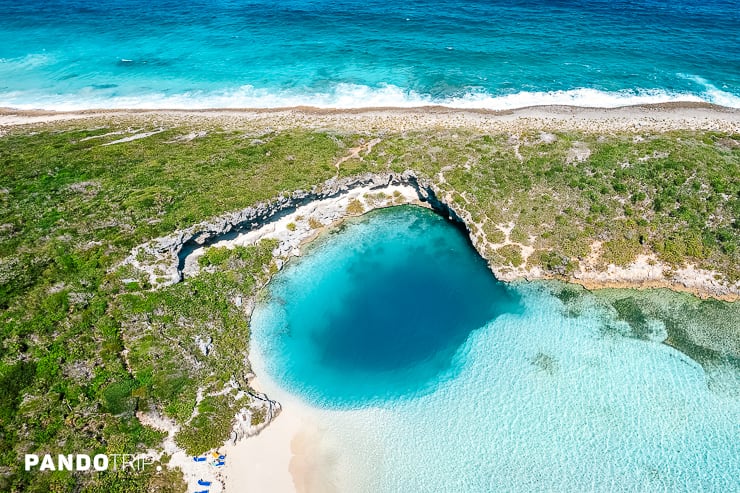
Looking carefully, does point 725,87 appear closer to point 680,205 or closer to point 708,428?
point 680,205

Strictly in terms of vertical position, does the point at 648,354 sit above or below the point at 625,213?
below

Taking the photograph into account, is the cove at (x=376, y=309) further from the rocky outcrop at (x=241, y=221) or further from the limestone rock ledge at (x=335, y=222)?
the rocky outcrop at (x=241, y=221)

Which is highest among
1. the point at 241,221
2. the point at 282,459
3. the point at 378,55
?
the point at 378,55

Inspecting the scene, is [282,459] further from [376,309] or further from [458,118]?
[458,118]

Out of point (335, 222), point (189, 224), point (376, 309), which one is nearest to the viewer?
point (376, 309)

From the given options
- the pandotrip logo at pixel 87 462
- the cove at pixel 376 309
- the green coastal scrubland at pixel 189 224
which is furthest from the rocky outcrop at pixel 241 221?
the pandotrip logo at pixel 87 462

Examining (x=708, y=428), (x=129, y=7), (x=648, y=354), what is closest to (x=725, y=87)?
(x=648, y=354)

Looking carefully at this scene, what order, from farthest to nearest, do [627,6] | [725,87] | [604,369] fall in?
[627,6] → [725,87] → [604,369]

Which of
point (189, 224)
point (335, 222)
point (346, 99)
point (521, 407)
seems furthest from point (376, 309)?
point (346, 99)
